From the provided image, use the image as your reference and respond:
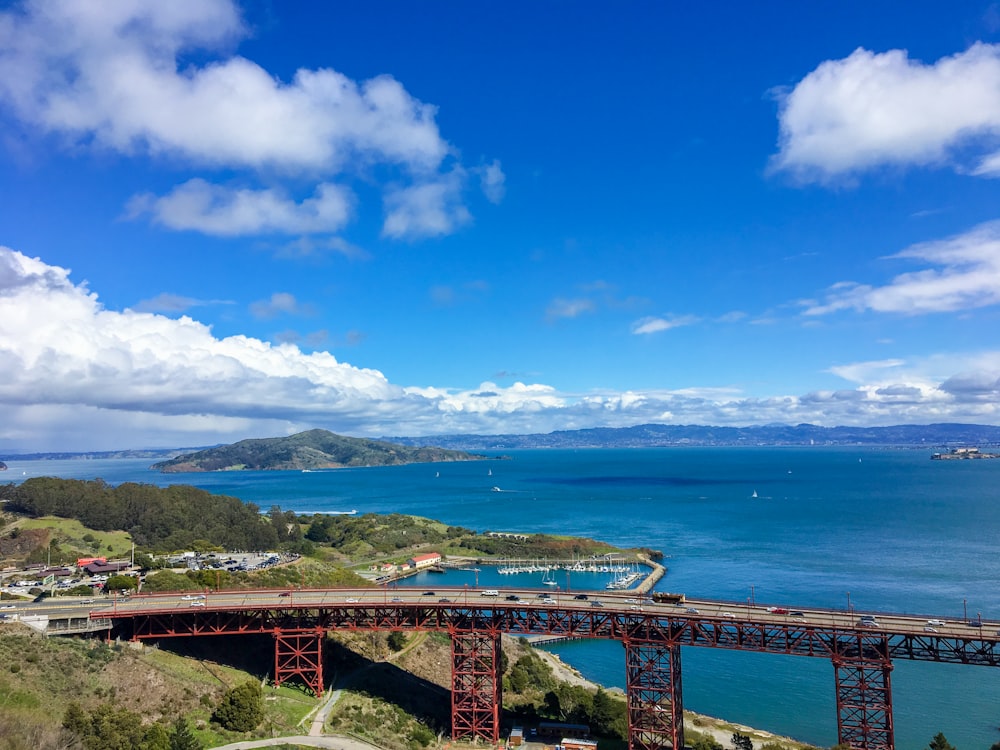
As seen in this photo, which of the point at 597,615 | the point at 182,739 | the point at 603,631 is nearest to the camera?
the point at 182,739

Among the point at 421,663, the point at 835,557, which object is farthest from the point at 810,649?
the point at 835,557

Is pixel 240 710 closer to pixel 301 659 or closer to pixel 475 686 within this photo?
pixel 301 659

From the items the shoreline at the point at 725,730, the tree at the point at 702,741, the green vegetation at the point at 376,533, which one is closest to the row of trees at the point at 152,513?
the green vegetation at the point at 376,533

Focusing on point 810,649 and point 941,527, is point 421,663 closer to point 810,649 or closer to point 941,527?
point 810,649

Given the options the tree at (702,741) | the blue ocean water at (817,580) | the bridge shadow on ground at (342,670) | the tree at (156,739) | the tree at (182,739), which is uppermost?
the tree at (156,739)

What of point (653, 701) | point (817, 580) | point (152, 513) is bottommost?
point (817, 580)

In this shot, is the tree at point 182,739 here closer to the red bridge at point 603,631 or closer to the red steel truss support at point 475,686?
the red bridge at point 603,631

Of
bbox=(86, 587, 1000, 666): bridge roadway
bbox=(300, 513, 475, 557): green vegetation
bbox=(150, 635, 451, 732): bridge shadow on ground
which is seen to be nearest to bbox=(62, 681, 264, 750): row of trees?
bbox=(150, 635, 451, 732): bridge shadow on ground

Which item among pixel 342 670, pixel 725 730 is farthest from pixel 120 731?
pixel 725 730
